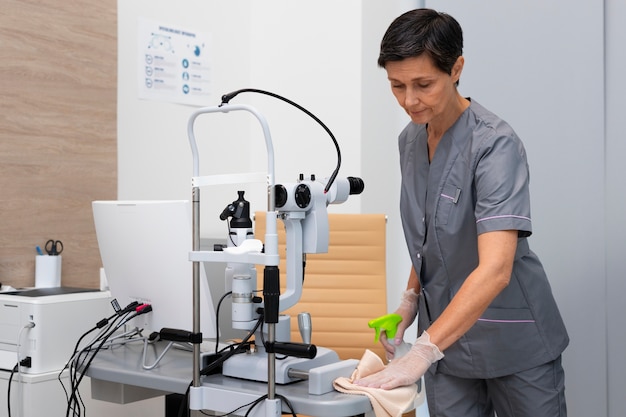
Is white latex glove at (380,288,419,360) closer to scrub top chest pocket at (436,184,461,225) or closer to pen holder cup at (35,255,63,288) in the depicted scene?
scrub top chest pocket at (436,184,461,225)

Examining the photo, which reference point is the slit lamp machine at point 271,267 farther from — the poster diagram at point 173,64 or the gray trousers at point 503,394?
the poster diagram at point 173,64

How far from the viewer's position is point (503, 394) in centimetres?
176

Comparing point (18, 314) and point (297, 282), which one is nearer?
point (297, 282)

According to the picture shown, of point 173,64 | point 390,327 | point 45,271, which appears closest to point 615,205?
point 390,327

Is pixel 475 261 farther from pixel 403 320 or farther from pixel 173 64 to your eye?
pixel 173 64

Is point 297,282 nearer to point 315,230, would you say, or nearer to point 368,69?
point 315,230

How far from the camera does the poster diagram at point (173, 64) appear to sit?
3.08 metres

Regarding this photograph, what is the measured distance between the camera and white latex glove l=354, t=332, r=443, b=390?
1.46m

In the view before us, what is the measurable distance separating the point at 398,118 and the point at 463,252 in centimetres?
155

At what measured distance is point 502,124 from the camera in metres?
1.71

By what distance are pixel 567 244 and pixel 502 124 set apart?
1.07 meters

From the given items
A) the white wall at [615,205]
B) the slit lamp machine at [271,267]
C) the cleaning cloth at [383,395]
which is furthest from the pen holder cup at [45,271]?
the white wall at [615,205]

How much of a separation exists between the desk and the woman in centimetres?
10

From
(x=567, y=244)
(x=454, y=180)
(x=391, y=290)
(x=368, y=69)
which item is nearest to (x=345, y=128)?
(x=368, y=69)
